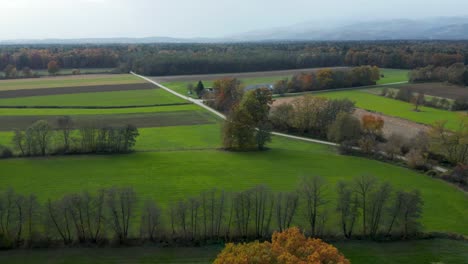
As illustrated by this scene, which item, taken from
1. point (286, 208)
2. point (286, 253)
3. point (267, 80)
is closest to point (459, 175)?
point (286, 208)

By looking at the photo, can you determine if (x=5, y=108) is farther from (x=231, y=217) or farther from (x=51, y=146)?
(x=231, y=217)

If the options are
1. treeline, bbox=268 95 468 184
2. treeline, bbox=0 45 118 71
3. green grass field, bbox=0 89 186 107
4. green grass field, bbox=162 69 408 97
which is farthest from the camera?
treeline, bbox=0 45 118 71

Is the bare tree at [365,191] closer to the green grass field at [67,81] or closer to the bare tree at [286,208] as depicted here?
the bare tree at [286,208]

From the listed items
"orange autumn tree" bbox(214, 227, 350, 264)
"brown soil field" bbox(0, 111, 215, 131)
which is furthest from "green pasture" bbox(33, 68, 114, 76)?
"orange autumn tree" bbox(214, 227, 350, 264)

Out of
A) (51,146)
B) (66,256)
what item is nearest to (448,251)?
(66,256)

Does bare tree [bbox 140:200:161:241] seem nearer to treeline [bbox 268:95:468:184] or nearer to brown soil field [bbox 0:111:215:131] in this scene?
treeline [bbox 268:95:468:184]

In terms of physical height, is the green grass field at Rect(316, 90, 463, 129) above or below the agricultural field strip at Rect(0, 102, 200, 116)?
above

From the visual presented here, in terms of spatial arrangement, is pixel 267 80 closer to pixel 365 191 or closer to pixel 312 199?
pixel 365 191

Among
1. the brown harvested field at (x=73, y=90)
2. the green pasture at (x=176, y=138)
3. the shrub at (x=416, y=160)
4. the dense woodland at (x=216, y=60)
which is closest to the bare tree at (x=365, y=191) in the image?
the shrub at (x=416, y=160)
